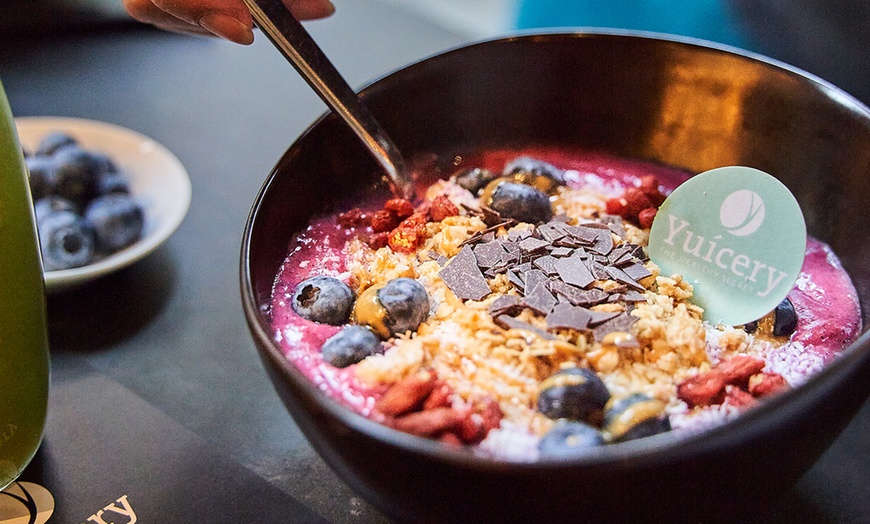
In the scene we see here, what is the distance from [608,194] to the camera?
3.91ft

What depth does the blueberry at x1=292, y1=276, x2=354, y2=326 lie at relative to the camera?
887 mm

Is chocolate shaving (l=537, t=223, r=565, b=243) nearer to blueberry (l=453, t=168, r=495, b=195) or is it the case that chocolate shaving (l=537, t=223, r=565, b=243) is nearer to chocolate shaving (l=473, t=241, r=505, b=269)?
chocolate shaving (l=473, t=241, r=505, b=269)

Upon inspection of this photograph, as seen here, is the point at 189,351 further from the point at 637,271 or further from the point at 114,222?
the point at 637,271

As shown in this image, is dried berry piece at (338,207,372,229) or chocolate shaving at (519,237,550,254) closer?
chocolate shaving at (519,237,550,254)

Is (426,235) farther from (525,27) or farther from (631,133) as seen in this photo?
(525,27)

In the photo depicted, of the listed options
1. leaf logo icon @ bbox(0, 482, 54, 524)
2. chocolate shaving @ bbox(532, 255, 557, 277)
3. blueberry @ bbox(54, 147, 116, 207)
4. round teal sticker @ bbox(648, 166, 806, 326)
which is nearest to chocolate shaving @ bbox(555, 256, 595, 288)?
chocolate shaving @ bbox(532, 255, 557, 277)

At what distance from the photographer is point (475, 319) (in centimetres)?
83

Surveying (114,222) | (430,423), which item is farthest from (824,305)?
(114,222)

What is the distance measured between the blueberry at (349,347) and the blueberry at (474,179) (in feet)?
1.33

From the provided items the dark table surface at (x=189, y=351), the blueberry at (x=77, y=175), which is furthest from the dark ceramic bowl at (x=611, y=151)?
the blueberry at (x=77, y=175)

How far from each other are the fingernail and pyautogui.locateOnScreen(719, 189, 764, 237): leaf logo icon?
0.71 metres

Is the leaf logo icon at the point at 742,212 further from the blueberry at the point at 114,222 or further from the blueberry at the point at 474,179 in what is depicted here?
the blueberry at the point at 114,222

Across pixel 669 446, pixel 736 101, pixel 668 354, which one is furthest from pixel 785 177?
pixel 669 446

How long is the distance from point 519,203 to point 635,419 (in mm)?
435
